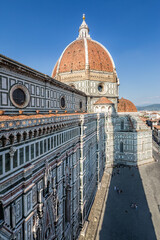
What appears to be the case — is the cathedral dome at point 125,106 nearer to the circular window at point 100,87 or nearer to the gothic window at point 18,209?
the circular window at point 100,87

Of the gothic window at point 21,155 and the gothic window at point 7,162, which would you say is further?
the gothic window at point 21,155

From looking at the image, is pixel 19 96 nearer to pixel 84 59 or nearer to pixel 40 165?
pixel 40 165

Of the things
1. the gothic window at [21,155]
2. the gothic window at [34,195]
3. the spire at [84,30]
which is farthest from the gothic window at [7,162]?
the spire at [84,30]

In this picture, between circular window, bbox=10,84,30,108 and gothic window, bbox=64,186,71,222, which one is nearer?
circular window, bbox=10,84,30,108

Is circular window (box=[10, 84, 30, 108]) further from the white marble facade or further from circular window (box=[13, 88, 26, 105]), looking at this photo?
the white marble facade

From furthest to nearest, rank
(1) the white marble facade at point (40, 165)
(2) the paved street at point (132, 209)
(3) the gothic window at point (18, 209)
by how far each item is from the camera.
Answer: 1. (2) the paved street at point (132, 209)
2. (3) the gothic window at point (18, 209)
3. (1) the white marble facade at point (40, 165)

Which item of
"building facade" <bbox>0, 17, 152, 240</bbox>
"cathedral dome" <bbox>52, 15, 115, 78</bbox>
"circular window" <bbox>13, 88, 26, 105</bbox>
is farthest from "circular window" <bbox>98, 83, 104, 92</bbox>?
"circular window" <bbox>13, 88, 26, 105</bbox>

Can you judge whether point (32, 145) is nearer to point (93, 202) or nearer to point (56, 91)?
point (56, 91)
